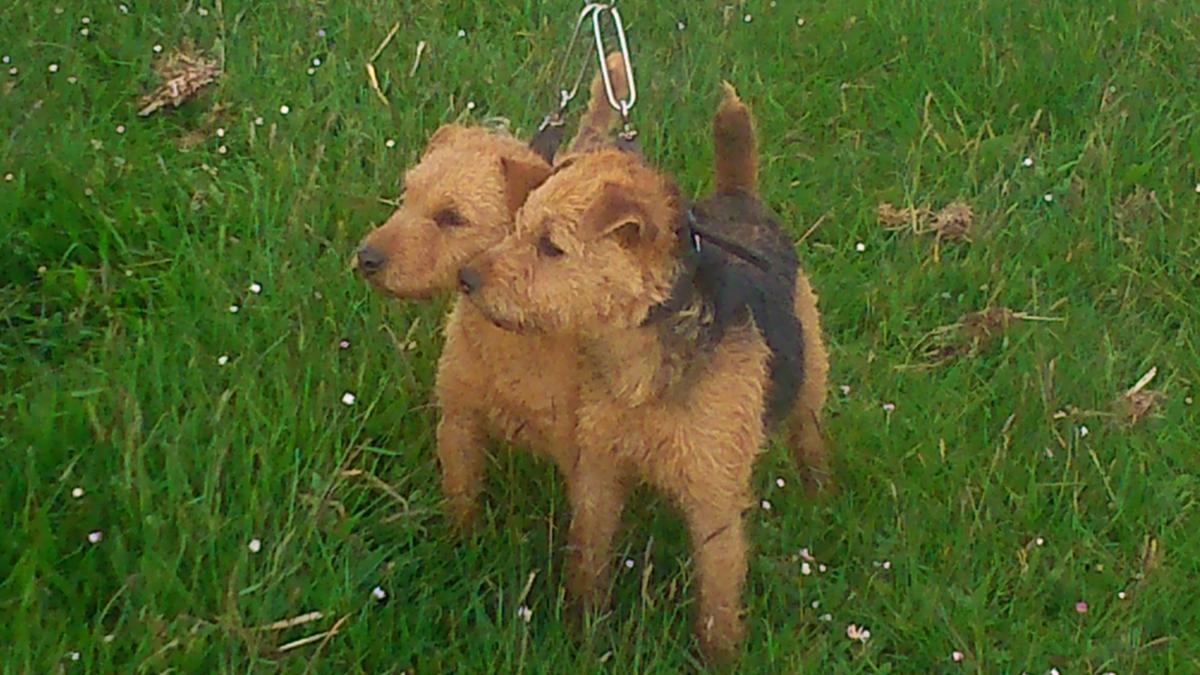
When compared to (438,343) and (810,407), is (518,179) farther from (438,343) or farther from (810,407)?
(810,407)

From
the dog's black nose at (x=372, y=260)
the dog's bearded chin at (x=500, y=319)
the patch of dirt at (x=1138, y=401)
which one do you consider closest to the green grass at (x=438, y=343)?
the patch of dirt at (x=1138, y=401)

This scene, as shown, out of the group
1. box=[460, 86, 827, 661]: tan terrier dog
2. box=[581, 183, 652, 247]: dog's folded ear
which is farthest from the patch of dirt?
box=[581, 183, 652, 247]: dog's folded ear

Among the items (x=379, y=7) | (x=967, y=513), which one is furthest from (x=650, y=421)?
(x=379, y=7)

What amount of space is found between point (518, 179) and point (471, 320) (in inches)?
11.9

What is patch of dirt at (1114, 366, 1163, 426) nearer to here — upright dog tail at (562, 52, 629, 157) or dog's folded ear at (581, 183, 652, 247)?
upright dog tail at (562, 52, 629, 157)

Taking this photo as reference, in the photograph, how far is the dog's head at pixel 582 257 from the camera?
2238 millimetres

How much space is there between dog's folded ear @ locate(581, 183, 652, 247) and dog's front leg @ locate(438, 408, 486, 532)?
2.15ft

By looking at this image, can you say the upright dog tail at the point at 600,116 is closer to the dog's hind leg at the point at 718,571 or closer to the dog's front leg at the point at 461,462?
the dog's front leg at the point at 461,462

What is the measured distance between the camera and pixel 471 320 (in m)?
2.65

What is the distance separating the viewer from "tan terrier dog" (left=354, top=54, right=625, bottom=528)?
8.07 ft

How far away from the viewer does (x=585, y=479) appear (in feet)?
8.69

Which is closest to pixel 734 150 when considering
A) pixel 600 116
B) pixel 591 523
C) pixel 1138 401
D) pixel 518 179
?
pixel 600 116

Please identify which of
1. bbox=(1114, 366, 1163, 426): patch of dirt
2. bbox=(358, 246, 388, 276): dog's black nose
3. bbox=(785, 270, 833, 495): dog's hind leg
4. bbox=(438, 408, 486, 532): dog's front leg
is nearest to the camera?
bbox=(358, 246, 388, 276): dog's black nose

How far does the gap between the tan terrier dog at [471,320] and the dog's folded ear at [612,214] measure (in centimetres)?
30
